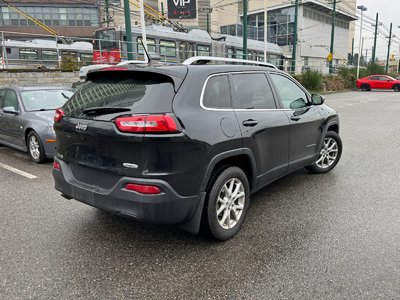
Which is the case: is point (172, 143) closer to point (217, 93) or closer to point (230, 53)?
point (217, 93)

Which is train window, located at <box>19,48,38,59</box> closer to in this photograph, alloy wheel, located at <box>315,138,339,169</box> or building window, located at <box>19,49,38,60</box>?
building window, located at <box>19,49,38,60</box>

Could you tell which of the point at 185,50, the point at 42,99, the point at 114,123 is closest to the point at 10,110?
the point at 42,99

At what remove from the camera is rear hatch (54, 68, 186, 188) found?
2.81 meters

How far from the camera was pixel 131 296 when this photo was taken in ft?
8.50

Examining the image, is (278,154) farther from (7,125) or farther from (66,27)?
(66,27)

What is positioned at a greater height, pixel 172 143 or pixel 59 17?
pixel 59 17

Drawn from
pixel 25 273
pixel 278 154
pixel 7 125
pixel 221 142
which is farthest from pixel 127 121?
pixel 7 125

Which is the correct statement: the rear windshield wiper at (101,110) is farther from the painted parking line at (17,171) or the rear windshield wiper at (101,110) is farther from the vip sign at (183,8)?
the vip sign at (183,8)

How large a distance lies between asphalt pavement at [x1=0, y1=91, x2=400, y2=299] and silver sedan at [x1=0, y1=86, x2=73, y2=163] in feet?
5.10

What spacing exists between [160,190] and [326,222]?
2.05m

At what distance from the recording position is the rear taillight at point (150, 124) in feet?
9.11

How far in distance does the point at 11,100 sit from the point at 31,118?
116cm

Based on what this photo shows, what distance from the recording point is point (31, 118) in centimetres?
660

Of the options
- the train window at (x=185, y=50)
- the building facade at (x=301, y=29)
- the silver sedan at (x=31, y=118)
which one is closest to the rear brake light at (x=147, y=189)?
the silver sedan at (x=31, y=118)
